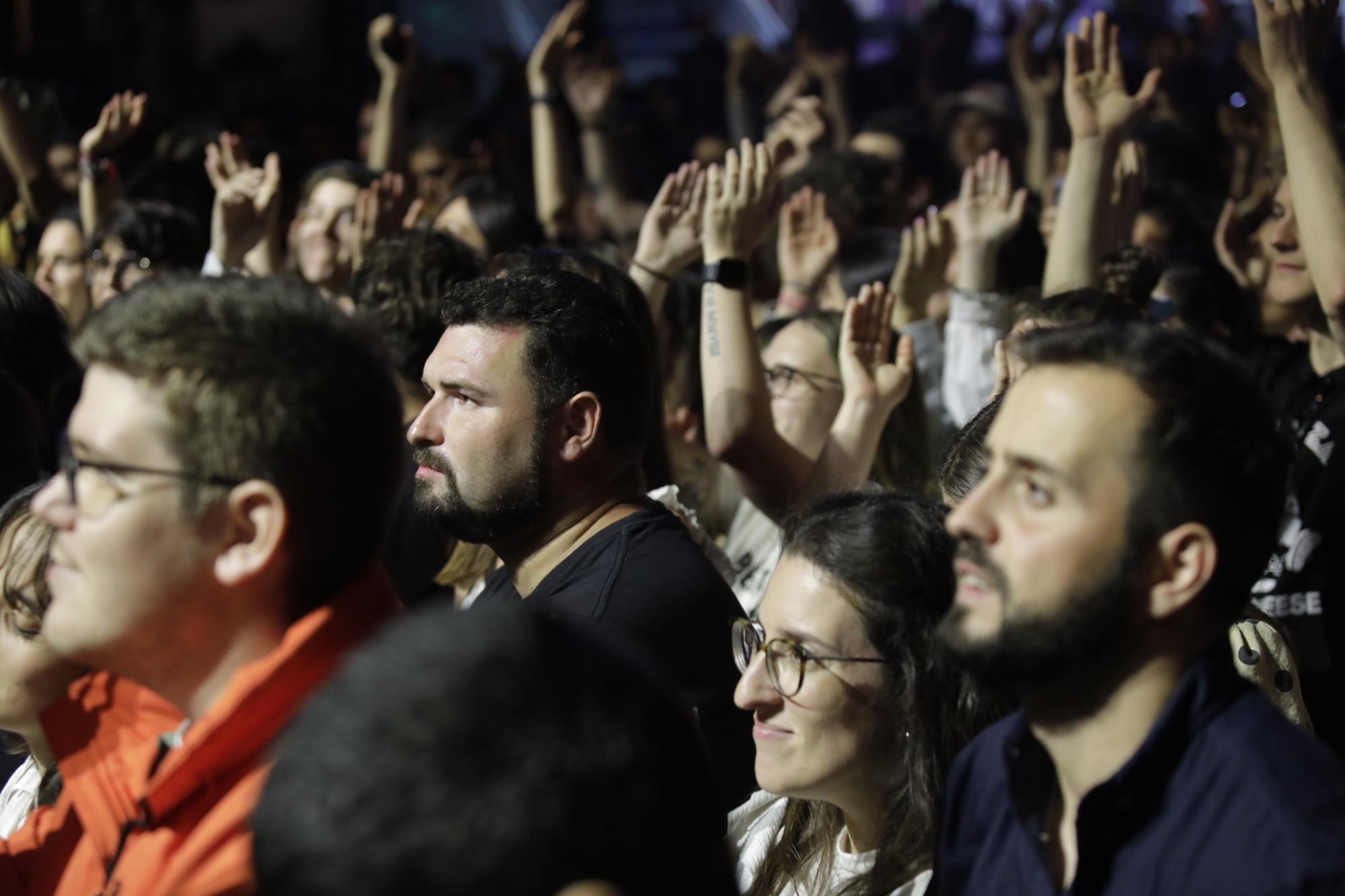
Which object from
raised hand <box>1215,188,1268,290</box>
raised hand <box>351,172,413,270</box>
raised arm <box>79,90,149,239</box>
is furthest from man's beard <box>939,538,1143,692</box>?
raised arm <box>79,90,149,239</box>

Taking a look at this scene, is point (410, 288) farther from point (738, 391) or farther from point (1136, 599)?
point (1136, 599)

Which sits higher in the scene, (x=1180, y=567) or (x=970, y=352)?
(x=1180, y=567)

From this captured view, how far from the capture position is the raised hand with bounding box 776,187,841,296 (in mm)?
4762

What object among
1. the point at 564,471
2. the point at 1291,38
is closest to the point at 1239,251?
the point at 1291,38

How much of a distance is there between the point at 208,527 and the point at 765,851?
1171 mm

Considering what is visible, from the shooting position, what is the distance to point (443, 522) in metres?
2.83

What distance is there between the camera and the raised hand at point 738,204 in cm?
388

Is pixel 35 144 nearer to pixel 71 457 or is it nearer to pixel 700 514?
pixel 700 514

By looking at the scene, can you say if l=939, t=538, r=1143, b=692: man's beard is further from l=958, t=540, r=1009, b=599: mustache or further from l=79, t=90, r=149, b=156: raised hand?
l=79, t=90, r=149, b=156: raised hand

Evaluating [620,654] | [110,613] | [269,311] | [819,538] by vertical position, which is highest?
[269,311]

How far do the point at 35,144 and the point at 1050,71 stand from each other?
464 centimetres

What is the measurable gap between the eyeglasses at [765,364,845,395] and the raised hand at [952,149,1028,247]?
2.78ft

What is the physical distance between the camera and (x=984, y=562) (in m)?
1.66

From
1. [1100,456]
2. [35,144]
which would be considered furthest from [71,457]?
[35,144]
